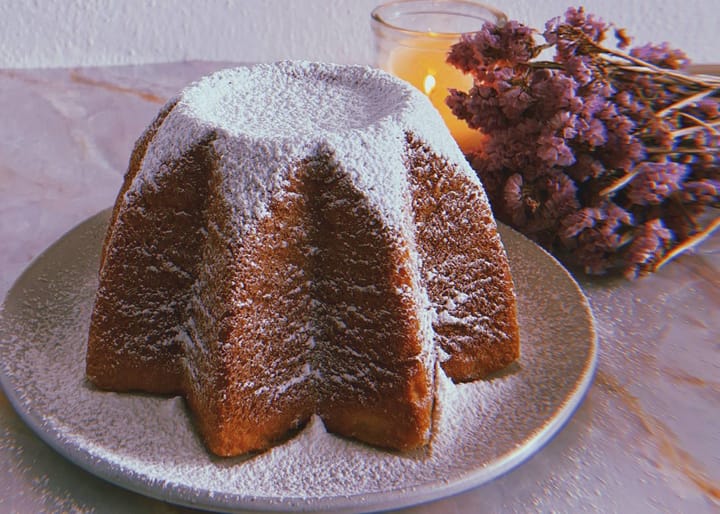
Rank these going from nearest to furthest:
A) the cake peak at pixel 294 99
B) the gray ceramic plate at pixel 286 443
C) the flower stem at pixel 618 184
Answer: the gray ceramic plate at pixel 286 443, the cake peak at pixel 294 99, the flower stem at pixel 618 184

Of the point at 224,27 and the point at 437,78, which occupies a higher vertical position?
the point at 437,78

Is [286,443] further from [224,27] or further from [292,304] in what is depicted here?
[224,27]

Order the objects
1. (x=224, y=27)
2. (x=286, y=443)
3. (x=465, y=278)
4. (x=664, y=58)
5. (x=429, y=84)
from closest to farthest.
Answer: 1. (x=286, y=443)
2. (x=465, y=278)
3. (x=664, y=58)
4. (x=429, y=84)
5. (x=224, y=27)

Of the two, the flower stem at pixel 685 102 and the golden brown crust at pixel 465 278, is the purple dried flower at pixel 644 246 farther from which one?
the golden brown crust at pixel 465 278

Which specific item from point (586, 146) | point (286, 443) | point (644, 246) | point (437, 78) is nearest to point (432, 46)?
point (437, 78)

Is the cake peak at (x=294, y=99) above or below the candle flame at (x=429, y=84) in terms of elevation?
above

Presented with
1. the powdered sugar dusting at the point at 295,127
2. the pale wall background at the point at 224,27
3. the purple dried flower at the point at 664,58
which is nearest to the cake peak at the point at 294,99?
the powdered sugar dusting at the point at 295,127

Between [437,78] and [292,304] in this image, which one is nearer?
[292,304]
